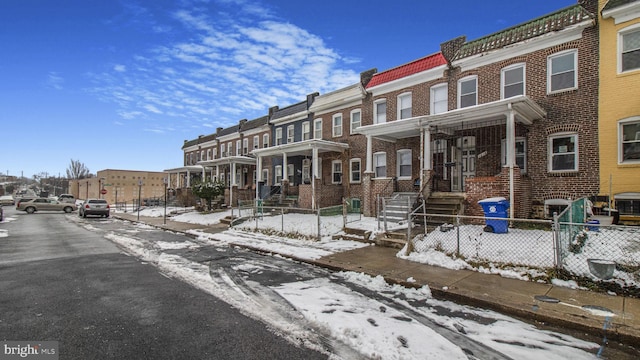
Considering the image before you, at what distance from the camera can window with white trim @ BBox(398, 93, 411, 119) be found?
57.2 feet

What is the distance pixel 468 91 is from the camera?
49.7 ft

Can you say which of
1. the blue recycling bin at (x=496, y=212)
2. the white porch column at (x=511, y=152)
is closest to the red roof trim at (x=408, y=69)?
the white porch column at (x=511, y=152)

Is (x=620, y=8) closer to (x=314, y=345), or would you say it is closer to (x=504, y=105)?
(x=504, y=105)

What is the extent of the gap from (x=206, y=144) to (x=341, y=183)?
74.6ft

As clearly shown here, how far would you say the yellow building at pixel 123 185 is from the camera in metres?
59.6

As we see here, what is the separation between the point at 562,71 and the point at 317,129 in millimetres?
14468

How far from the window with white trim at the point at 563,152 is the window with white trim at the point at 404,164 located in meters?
6.15

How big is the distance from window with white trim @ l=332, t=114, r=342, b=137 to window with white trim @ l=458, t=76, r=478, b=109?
8.14 metres

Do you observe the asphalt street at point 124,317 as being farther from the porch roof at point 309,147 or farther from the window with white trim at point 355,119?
the window with white trim at point 355,119

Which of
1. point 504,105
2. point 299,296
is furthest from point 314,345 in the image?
point 504,105

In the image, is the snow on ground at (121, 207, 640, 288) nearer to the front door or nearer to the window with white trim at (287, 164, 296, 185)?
the front door

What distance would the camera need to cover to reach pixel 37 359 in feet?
11.9

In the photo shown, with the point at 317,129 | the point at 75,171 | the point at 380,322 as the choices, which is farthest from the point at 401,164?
the point at 75,171

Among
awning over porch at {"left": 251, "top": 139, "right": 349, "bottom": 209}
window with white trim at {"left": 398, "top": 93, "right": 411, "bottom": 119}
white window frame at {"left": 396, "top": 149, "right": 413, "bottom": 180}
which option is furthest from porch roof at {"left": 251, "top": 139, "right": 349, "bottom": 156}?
window with white trim at {"left": 398, "top": 93, "right": 411, "bottom": 119}
